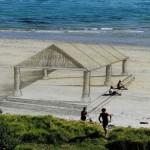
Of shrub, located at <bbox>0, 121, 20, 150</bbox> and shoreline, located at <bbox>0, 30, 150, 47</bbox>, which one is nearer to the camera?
shrub, located at <bbox>0, 121, 20, 150</bbox>

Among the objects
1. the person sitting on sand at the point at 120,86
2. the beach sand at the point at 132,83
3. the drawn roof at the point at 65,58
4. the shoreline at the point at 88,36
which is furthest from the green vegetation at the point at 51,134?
the shoreline at the point at 88,36

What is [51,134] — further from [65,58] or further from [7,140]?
[65,58]

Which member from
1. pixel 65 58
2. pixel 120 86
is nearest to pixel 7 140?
pixel 65 58

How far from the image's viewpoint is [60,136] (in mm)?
13617

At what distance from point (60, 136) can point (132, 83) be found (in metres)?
17.6

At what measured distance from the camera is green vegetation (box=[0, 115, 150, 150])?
12.6 meters

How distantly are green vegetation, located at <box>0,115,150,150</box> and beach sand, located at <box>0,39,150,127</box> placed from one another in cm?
796

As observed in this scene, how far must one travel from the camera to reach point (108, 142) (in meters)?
12.9

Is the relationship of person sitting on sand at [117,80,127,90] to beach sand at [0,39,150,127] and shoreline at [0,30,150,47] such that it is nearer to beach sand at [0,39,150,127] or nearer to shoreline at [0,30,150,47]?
beach sand at [0,39,150,127]

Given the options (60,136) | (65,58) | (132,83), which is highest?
(65,58)

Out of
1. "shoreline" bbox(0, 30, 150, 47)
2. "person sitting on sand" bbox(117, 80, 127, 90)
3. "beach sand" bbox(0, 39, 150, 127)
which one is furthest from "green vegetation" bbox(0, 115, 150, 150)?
"shoreline" bbox(0, 30, 150, 47)

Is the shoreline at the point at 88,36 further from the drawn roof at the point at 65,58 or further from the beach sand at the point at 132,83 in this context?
the drawn roof at the point at 65,58

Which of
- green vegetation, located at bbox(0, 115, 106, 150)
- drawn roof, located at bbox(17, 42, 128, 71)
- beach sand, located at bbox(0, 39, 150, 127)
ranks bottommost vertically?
beach sand, located at bbox(0, 39, 150, 127)

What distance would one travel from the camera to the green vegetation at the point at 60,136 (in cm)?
1260
